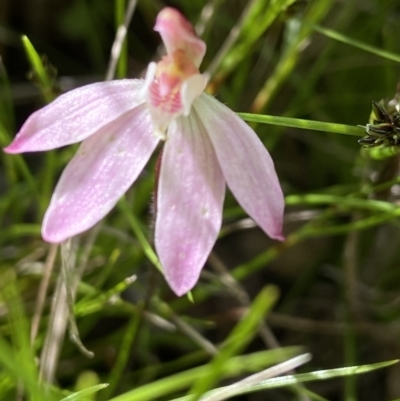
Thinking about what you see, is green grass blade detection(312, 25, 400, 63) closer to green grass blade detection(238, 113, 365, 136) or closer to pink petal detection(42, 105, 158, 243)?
green grass blade detection(238, 113, 365, 136)

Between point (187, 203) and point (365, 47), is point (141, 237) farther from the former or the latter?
point (365, 47)

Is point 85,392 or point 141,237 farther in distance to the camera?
point 141,237

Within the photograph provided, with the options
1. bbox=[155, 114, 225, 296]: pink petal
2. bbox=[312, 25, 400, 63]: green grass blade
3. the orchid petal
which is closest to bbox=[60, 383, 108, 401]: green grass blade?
bbox=[155, 114, 225, 296]: pink petal

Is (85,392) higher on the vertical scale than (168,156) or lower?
lower

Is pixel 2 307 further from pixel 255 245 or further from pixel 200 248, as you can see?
pixel 255 245

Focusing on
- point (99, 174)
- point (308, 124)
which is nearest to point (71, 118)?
point (99, 174)

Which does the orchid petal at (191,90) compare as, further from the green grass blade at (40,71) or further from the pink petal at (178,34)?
the green grass blade at (40,71)

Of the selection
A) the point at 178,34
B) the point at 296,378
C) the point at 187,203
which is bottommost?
the point at 296,378

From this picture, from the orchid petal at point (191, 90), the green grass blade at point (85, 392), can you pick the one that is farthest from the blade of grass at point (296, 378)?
the orchid petal at point (191, 90)
